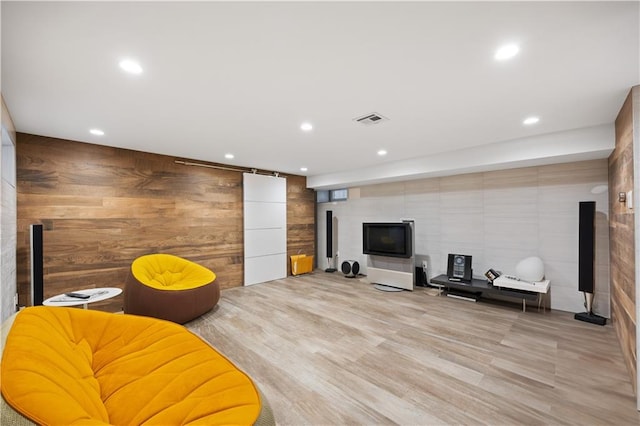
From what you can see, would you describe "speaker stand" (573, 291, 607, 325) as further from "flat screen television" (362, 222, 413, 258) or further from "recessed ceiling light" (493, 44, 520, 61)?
"recessed ceiling light" (493, 44, 520, 61)

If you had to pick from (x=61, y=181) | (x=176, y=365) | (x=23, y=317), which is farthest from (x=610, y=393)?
(x=61, y=181)

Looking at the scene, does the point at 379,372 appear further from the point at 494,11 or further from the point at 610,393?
the point at 494,11

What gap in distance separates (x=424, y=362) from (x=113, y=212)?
4.54 meters

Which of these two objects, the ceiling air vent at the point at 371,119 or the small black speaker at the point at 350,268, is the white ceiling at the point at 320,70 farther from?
the small black speaker at the point at 350,268

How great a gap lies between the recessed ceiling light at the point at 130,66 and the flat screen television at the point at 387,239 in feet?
15.2

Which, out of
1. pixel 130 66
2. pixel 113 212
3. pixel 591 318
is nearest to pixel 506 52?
pixel 130 66

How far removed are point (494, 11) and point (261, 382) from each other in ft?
9.81

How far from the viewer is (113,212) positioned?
3.86 metres

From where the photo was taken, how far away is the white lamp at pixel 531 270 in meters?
3.76

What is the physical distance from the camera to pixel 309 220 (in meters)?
6.92

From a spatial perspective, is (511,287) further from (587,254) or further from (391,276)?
(391,276)

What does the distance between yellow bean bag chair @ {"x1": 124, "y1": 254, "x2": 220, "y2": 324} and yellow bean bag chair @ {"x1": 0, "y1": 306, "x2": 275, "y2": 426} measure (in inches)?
55.8

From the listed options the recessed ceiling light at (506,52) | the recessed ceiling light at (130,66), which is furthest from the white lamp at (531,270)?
the recessed ceiling light at (130,66)

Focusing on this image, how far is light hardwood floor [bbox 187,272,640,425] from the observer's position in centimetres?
187
